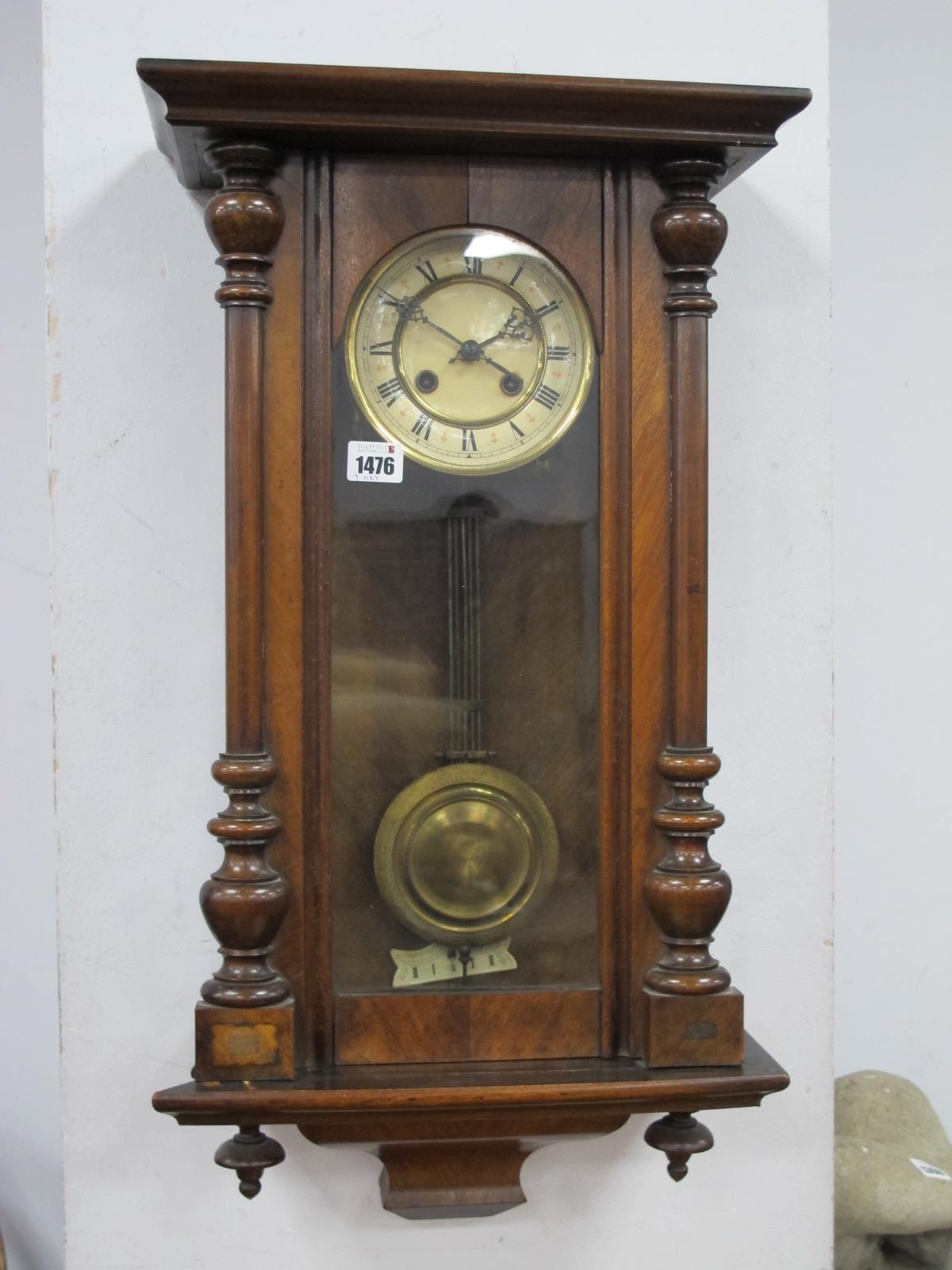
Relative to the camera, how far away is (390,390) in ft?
3.01

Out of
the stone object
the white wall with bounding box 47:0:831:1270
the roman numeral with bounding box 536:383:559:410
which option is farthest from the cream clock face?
the stone object

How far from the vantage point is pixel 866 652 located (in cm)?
143

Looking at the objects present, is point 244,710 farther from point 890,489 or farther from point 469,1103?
point 890,489

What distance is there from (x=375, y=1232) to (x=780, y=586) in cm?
68

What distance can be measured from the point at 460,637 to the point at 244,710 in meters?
0.17

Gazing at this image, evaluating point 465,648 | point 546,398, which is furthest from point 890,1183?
point 546,398

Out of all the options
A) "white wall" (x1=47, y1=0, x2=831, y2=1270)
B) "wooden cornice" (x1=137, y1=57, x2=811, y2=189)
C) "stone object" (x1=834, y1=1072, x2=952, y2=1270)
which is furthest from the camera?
"stone object" (x1=834, y1=1072, x2=952, y2=1270)

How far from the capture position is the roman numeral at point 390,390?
0.92m

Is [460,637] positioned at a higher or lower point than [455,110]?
lower

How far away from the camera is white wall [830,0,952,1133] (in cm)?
143

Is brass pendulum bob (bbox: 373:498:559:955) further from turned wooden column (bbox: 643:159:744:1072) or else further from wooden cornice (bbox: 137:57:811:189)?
wooden cornice (bbox: 137:57:811:189)

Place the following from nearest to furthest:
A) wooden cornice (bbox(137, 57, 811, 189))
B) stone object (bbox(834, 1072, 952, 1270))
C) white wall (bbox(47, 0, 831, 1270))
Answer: wooden cornice (bbox(137, 57, 811, 189)) < white wall (bbox(47, 0, 831, 1270)) < stone object (bbox(834, 1072, 952, 1270))

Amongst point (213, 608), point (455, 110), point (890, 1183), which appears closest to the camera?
point (455, 110)

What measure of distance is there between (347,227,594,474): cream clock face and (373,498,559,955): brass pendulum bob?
0.18ft
